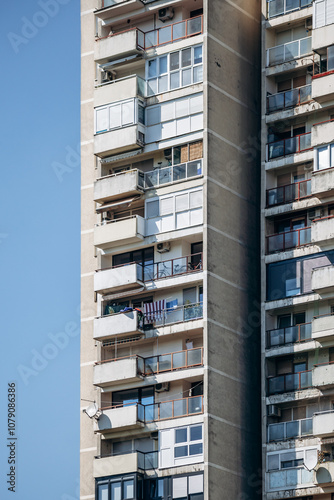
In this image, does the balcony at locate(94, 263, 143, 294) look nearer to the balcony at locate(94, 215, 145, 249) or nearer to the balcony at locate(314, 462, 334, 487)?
the balcony at locate(94, 215, 145, 249)

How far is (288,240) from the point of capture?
79.4 metres

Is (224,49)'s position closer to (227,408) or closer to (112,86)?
(112,86)

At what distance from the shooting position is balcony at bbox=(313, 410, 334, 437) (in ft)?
241

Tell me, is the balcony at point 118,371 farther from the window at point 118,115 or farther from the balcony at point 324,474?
the window at point 118,115

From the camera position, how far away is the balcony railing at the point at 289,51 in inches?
3211

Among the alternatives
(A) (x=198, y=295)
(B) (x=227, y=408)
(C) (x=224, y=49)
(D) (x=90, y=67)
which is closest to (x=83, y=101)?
(D) (x=90, y=67)

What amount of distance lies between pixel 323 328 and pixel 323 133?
9871mm

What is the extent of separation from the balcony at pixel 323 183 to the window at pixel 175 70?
8.03 meters

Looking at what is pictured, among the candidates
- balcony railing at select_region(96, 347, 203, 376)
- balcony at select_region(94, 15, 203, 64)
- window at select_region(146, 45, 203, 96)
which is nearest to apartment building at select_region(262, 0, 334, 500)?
balcony railing at select_region(96, 347, 203, 376)

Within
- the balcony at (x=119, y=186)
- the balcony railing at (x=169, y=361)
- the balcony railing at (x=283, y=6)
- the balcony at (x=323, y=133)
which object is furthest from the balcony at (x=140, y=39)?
the balcony railing at (x=169, y=361)

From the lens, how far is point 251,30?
276ft

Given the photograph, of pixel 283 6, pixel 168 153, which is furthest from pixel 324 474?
pixel 283 6

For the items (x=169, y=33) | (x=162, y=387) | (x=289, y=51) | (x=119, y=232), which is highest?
(x=169, y=33)

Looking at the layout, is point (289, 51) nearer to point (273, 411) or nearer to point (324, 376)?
point (324, 376)
